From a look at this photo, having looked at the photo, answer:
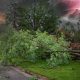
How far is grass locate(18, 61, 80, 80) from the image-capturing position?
20.8m

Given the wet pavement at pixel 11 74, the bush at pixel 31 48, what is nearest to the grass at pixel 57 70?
the bush at pixel 31 48

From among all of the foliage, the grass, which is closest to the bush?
the grass

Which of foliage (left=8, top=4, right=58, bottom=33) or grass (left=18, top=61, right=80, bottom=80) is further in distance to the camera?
foliage (left=8, top=4, right=58, bottom=33)

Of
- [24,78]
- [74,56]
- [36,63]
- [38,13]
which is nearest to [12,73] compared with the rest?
[24,78]

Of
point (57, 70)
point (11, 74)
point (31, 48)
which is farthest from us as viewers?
point (31, 48)

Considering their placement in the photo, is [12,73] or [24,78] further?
[12,73]

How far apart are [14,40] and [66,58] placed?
5.03 m

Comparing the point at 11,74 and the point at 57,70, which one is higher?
the point at 57,70

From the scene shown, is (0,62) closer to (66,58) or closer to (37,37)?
(37,37)

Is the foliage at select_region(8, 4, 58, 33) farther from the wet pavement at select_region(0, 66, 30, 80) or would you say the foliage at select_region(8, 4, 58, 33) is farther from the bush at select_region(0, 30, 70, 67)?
the wet pavement at select_region(0, 66, 30, 80)

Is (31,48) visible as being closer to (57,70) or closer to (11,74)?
(57,70)

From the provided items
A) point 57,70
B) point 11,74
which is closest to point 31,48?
point 57,70

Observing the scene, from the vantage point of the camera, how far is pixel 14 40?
86.7 feet

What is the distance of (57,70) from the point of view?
2298cm
